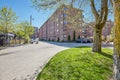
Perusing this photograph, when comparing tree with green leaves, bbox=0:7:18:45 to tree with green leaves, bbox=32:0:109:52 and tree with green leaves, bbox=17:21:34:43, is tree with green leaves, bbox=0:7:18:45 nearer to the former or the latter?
tree with green leaves, bbox=17:21:34:43

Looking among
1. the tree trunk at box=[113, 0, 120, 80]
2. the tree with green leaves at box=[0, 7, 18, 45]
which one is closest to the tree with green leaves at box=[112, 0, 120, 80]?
the tree trunk at box=[113, 0, 120, 80]

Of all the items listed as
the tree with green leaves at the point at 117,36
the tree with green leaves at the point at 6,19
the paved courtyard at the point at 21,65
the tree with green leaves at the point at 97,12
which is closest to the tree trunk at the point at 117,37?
the tree with green leaves at the point at 117,36

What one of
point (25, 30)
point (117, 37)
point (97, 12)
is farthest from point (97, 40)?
point (25, 30)

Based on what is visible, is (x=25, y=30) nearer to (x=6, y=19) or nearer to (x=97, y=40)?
(x=6, y=19)

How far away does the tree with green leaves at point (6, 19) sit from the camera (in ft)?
96.3

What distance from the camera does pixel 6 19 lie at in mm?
29359

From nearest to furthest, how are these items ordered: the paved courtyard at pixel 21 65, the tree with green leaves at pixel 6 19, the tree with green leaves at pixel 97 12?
the paved courtyard at pixel 21 65 → the tree with green leaves at pixel 97 12 → the tree with green leaves at pixel 6 19

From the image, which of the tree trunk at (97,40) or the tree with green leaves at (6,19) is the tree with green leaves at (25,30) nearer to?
the tree with green leaves at (6,19)

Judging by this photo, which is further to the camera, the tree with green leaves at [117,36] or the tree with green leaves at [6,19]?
the tree with green leaves at [6,19]

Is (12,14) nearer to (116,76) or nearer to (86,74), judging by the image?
(86,74)

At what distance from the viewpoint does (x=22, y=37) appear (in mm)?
45406

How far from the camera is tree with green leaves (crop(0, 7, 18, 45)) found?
29.4m

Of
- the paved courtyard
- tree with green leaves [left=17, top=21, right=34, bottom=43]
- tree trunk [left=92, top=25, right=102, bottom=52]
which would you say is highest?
tree with green leaves [left=17, top=21, right=34, bottom=43]

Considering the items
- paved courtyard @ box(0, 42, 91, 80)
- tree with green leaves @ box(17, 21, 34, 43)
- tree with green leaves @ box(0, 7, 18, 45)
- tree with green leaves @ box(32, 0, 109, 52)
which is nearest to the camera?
paved courtyard @ box(0, 42, 91, 80)
